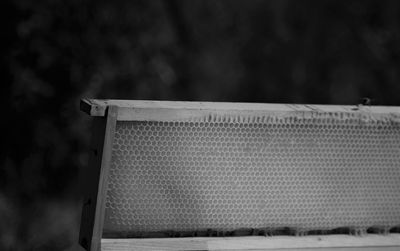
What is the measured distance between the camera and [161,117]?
6.68 feet

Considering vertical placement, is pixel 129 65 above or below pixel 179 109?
above

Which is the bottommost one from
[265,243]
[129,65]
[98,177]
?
[265,243]

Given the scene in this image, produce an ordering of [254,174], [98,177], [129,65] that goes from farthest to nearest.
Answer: [129,65]
[254,174]
[98,177]

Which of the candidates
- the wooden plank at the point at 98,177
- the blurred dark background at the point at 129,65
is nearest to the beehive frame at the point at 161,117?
the wooden plank at the point at 98,177

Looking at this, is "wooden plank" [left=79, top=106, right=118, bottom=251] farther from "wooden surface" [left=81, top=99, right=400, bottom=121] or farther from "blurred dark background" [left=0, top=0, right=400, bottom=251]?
"blurred dark background" [left=0, top=0, right=400, bottom=251]

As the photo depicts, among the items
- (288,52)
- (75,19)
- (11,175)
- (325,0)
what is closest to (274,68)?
(288,52)

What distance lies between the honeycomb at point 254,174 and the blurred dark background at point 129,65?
1090mm

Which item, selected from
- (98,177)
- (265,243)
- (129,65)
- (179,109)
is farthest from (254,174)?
(129,65)

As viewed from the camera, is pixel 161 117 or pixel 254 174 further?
pixel 254 174

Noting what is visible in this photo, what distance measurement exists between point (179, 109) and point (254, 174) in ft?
0.93

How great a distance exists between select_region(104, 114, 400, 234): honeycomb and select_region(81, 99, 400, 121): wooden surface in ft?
0.08

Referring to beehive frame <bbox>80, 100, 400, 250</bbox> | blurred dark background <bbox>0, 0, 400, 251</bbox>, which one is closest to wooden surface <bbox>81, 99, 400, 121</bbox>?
beehive frame <bbox>80, 100, 400, 250</bbox>

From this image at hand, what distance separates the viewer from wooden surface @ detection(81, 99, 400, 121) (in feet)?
6.56

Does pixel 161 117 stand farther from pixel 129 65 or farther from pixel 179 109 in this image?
pixel 129 65
